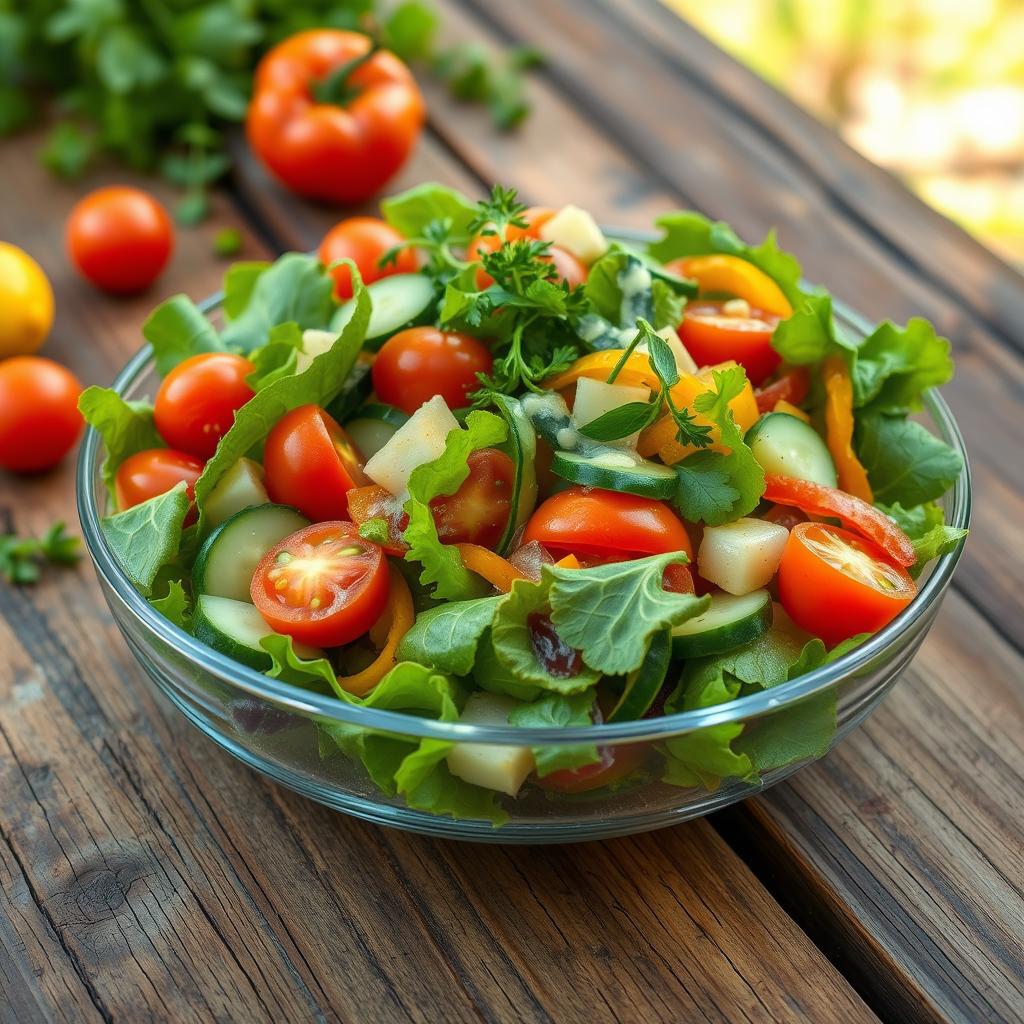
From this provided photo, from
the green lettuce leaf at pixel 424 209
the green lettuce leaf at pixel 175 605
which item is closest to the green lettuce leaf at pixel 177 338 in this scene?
the green lettuce leaf at pixel 424 209

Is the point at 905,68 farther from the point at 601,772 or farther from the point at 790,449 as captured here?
the point at 601,772

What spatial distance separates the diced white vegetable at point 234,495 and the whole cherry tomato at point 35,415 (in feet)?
2.33

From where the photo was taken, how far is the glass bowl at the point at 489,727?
1589 millimetres

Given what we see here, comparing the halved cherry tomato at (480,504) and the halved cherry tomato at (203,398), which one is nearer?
the halved cherry tomato at (480,504)

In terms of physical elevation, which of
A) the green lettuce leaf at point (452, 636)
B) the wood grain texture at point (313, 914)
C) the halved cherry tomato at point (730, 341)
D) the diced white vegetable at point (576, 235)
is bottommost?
the wood grain texture at point (313, 914)

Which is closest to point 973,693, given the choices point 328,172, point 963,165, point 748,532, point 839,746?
point 839,746

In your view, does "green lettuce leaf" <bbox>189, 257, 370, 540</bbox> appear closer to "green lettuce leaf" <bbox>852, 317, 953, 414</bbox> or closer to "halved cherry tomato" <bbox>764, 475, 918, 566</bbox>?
"halved cherry tomato" <bbox>764, 475, 918, 566</bbox>

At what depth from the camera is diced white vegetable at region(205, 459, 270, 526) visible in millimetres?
1996

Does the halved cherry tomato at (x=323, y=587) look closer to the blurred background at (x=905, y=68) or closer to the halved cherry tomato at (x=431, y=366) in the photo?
the halved cherry tomato at (x=431, y=366)

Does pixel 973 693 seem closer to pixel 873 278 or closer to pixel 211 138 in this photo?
pixel 873 278

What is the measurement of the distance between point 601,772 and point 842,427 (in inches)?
30.3

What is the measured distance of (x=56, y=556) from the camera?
8.02 ft

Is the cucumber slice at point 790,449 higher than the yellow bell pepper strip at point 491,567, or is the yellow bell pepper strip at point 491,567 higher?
the cucumber slice at point 790,449

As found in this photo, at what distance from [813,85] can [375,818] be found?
463cm
